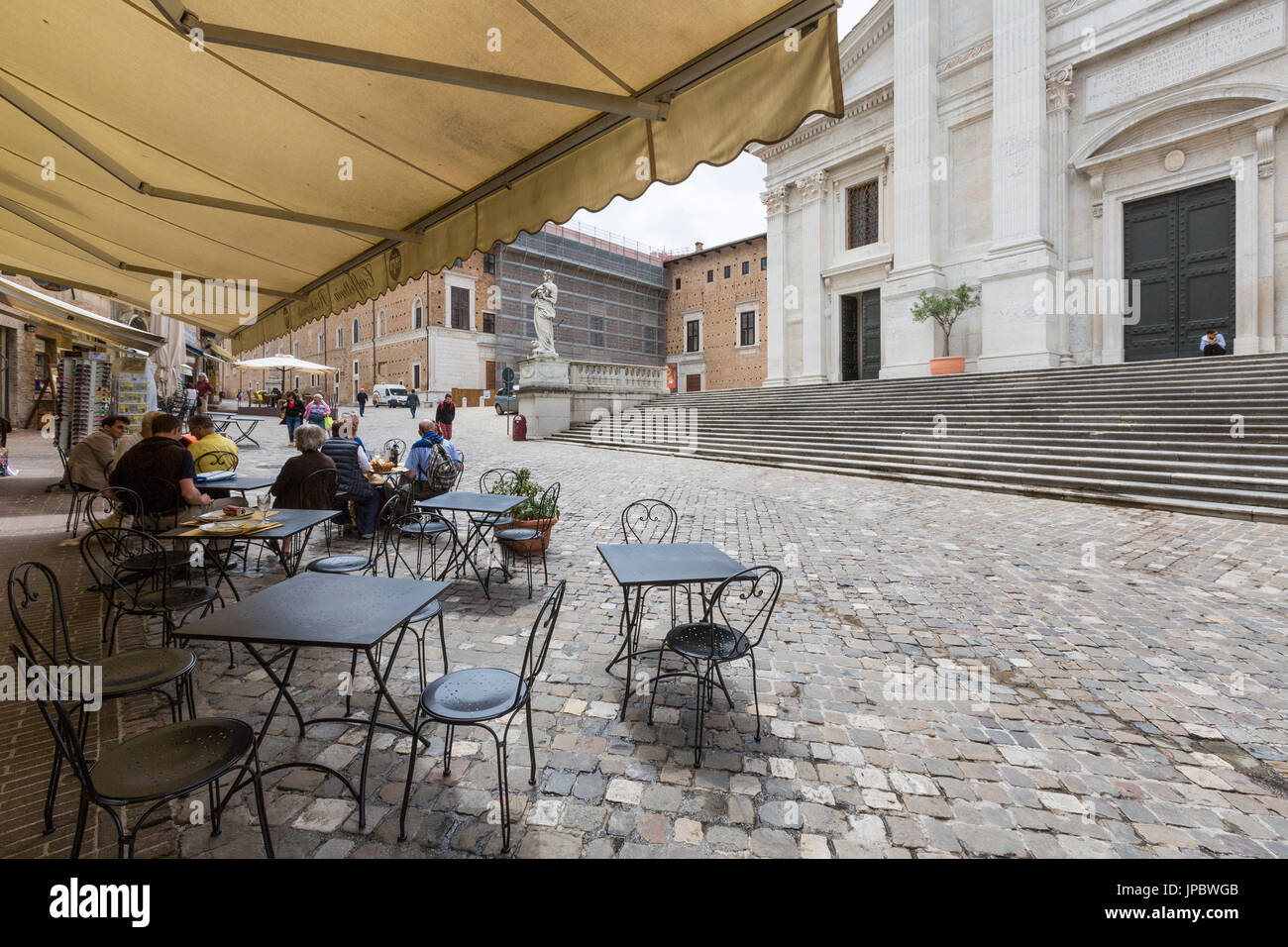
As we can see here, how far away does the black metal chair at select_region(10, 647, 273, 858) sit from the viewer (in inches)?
62.7

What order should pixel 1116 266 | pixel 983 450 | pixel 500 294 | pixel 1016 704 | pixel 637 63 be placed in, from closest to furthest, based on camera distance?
pixel 637 63 → pixel 1016 704 → pixel 983 450 → pixel 1116 266 → pixel 500 294

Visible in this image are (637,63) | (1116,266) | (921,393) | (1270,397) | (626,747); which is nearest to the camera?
(637,63)

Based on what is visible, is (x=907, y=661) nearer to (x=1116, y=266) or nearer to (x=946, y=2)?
(x=1116, y=266)

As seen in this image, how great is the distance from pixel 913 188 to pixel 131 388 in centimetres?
2229

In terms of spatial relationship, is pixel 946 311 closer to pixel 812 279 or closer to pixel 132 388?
pixel 812 279

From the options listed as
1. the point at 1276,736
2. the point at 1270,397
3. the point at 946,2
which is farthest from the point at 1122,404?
the point at 946,2

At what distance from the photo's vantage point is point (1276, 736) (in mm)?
2771

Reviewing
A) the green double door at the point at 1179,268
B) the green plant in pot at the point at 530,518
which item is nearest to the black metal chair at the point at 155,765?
the green plant in pot at the point at 530,518

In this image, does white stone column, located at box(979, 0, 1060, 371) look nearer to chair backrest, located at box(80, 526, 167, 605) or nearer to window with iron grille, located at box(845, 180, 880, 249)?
window with iron grille, located at box(845, 180, 880, 249)

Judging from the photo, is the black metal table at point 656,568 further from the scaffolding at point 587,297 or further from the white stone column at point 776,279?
the scaffolding at point 587,297

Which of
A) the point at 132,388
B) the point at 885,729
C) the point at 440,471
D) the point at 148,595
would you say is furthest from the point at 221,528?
the point at 132,388

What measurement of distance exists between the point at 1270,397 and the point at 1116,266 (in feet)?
31.5

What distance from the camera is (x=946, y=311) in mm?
18000

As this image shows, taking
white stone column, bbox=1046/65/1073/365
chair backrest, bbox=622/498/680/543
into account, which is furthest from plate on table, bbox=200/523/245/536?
white stone column, bbox=1046/65/1073/365
